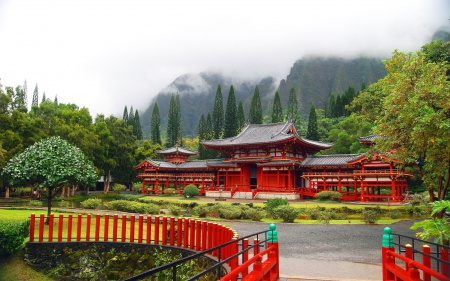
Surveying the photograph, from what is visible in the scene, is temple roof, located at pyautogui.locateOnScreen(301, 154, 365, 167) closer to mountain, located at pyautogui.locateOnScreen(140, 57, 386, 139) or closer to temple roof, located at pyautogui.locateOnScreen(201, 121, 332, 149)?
temple roof, located at pyautogui.locateOnScreen(201, 121, 332, 149)

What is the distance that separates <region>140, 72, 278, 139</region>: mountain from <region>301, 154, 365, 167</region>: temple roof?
364ft

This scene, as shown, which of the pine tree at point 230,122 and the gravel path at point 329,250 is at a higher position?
the pine tree at point 230,122

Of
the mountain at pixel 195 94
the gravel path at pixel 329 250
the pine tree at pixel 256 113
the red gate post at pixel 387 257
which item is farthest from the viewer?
the mountain at pixel 195 94

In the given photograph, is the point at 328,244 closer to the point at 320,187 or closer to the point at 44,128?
the point at 320,187

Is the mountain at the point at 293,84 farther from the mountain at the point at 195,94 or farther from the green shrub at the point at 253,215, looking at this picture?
the green shrub at the point at 253,215

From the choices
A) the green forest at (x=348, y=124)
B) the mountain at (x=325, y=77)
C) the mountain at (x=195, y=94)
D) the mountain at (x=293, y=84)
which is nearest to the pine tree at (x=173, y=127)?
the green forest at (x=348, y=124)

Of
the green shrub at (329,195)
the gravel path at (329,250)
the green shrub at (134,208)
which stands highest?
the green shrub at (329,195)

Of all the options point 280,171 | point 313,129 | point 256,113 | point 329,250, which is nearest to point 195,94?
Answer: point 256,113

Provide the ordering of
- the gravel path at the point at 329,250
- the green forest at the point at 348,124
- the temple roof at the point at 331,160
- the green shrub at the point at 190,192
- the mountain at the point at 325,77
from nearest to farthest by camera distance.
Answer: the gravel path at the point at 329,250 → the green forest at the point at 348,124 → the temple roof at the point at 331,160 → the green shrub at the point at 190,192 → the mountain at the point at 325,77

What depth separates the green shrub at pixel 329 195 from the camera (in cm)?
3039

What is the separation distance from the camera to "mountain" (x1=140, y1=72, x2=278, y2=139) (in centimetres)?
15125

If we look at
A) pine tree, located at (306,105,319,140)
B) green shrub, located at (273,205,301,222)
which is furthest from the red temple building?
pine tree, located at (306,105,319,140)

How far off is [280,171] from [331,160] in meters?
5.42

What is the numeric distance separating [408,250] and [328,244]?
6.06 meters
